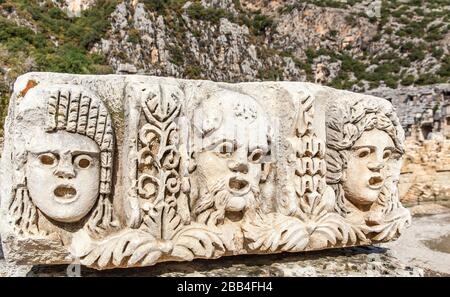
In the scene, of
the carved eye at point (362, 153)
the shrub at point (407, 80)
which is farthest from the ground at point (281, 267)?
the shrub at point (407, 80)

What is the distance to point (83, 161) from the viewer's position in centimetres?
243

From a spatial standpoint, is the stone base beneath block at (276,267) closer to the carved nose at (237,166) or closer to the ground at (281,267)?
the ground at (281,267)

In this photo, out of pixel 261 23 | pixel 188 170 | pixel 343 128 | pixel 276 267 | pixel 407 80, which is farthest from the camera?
pixel 261 23

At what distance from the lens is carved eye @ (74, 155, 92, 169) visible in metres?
2.40

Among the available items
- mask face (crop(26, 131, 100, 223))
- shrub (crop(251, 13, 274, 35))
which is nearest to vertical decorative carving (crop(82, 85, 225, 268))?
mask face (crop(26, 131, 100, 223))

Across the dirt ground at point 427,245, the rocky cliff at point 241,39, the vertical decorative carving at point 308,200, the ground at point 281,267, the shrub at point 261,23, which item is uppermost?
the shrub at point 261,23

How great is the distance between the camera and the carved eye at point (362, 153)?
323 cm

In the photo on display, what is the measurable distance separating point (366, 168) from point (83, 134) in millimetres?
1976

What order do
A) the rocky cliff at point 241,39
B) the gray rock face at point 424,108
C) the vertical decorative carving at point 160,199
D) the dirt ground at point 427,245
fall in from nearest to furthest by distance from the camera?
1. the vertical decorative carving at point 160,199
2. the dirt ground at point 427,245
3. the gray rock face at point 424,108
4. the rocky cliff at point 241,39

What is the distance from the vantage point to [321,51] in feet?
141

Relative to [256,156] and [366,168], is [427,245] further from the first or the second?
[256,156]

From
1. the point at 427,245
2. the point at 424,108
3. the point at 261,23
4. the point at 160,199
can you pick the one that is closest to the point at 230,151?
the point at 160,199

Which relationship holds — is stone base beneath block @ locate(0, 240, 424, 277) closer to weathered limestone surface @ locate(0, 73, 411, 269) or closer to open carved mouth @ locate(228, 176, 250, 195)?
weathered limestone surface @ locate(0, 73, 411, 269)

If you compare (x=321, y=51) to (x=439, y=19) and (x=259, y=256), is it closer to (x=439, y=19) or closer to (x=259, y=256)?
(x=439, y=19)
